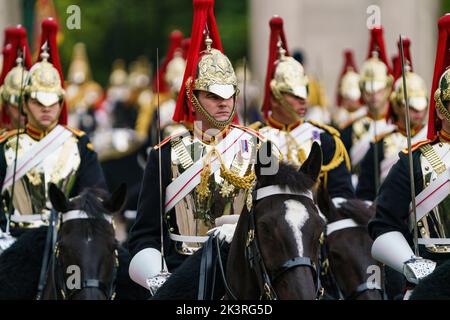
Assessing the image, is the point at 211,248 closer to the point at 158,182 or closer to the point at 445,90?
the point at 158,182

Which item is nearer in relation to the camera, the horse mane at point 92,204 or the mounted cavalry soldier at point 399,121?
the horse mane at point 92,204

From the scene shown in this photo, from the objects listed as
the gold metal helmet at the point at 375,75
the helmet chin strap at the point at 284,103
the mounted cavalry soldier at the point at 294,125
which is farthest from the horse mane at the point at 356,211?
the gold metal helmet at the point at 375,75

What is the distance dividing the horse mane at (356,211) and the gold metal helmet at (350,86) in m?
7.09

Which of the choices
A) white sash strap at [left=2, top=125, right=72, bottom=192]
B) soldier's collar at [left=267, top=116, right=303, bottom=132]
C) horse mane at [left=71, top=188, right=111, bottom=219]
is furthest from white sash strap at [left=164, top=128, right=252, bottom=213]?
soldier's collar at [left=267, top=116, right=303, bottom=132]

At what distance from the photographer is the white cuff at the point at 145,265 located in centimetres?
659

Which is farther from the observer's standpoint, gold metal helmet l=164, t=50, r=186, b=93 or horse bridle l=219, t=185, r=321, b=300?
gold metal helmet l=164, t=50, r=186, b=93

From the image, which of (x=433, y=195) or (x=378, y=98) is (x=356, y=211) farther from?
(x=378, y=98)

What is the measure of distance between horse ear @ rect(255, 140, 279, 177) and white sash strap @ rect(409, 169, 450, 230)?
1002 mm

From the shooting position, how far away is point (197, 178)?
6.71 meters

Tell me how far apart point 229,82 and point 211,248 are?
1.00m

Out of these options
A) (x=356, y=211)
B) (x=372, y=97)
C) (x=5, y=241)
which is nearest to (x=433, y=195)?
(x=356, y=211)

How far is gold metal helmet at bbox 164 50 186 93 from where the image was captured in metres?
14.5

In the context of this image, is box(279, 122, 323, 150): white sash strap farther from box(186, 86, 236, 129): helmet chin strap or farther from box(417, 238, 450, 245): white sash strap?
box(417, 238, 450, 245): white sash strap

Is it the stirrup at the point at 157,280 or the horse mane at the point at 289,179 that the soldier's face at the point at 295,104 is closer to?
the stirrup at the point at 157,280
